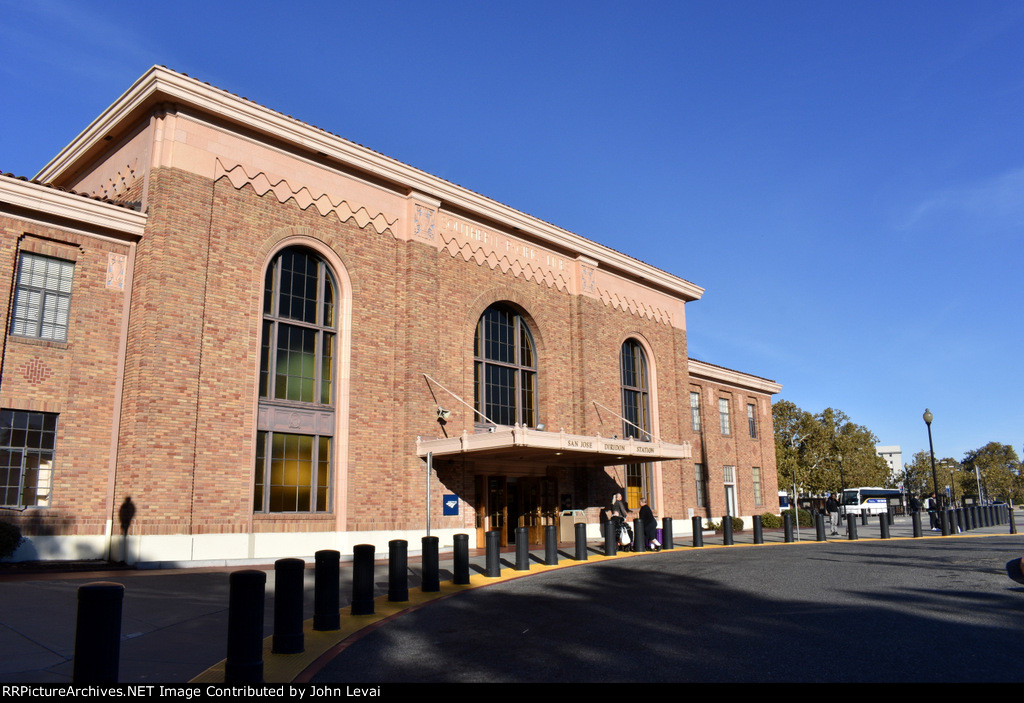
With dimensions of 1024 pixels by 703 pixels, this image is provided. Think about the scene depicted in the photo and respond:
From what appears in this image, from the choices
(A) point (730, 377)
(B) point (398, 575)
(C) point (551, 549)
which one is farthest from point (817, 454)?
(B) point (398, 575)

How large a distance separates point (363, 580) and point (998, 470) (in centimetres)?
11036

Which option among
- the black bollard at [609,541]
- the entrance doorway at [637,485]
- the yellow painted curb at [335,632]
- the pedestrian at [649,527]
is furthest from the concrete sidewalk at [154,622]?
the entrance doorway at [637,485]

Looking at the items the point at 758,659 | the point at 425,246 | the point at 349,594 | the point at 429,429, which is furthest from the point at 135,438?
the point at 758,659

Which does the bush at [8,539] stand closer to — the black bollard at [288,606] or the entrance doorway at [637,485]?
the black bollard at [288,606]

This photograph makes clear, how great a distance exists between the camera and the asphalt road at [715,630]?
279 inches

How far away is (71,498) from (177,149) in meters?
8.25

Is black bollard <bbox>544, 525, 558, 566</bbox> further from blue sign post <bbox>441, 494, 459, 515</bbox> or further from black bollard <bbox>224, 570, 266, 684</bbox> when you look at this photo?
black bollard <bbox>224, 570, 266, 684</bbox>

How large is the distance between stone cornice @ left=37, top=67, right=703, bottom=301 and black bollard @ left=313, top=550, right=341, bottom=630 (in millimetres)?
12910

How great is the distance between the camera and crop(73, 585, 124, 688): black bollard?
5.31 metres

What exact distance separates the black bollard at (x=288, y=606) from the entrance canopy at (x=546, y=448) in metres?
11.4

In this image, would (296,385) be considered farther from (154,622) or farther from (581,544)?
(154,622)

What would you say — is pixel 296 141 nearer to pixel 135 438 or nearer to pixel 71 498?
pixel 135 438

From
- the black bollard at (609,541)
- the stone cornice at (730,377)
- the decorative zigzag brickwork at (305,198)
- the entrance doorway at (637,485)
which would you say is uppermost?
the decorative zigzag brickwork at (305,198)

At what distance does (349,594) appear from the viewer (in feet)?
42.4
